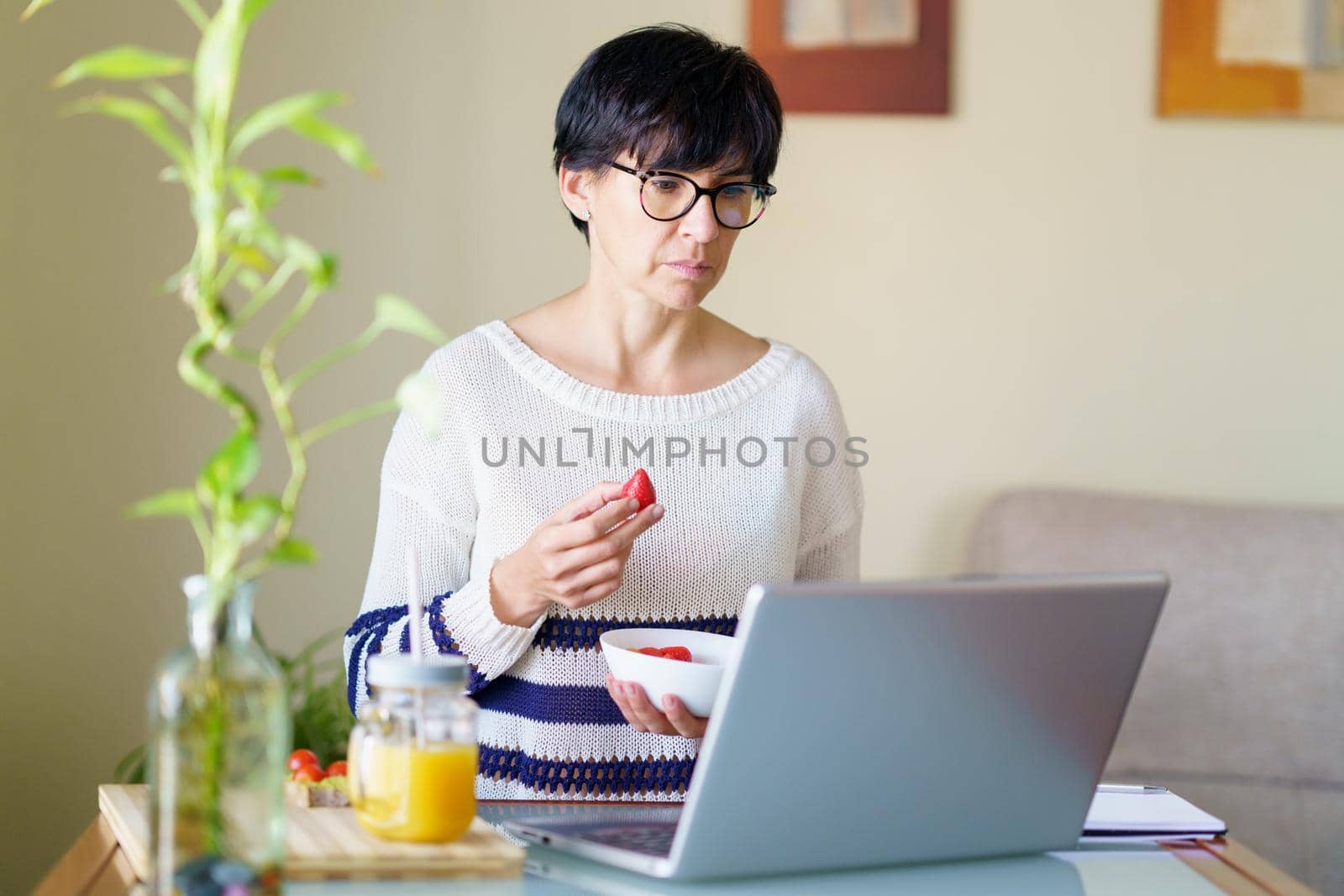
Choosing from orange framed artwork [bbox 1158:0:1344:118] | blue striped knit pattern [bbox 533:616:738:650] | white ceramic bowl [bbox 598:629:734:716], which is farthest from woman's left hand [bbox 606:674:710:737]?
orange framed artwork [bbox 1158:0:1344:118]

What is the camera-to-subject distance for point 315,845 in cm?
100

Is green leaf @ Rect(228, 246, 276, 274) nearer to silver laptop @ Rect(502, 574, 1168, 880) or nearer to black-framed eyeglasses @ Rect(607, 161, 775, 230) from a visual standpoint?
silver laptop @ Rect(502, 574, 1168, 880)

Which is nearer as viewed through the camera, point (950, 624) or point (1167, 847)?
point (950, 624)

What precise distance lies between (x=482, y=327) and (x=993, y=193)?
1446 millimetres

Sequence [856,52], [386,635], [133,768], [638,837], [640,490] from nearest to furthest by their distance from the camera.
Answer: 1. [638,837]
2. [640,490]
3. [386,635]
4. [133,768]
5. [856,52]

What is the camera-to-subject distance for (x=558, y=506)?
1.68 m

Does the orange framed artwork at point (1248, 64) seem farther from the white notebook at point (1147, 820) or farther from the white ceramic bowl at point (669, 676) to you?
the white ceramic bowl at point (669, 676)

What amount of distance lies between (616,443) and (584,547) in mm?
395

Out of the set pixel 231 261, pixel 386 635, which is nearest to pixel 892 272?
pixel 386 635

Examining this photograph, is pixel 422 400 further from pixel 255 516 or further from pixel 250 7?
pixel 250 7

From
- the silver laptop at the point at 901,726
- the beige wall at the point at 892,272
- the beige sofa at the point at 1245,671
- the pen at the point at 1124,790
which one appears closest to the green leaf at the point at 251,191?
the silver laptop at the point at 901,726

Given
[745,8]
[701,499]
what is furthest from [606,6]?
[701,499]

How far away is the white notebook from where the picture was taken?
121 centimetres

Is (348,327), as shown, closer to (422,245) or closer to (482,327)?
Answer: (422,245)
